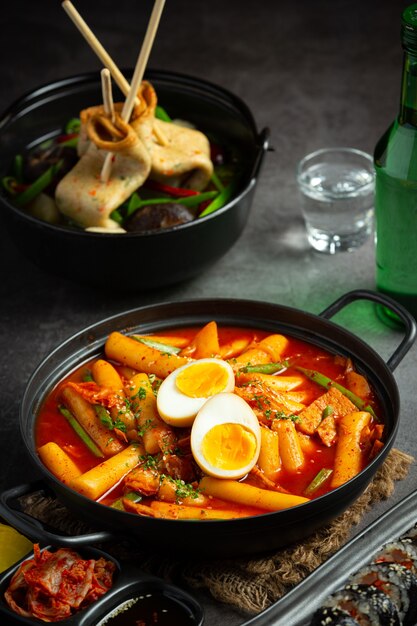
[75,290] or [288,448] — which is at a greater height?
[288,448]

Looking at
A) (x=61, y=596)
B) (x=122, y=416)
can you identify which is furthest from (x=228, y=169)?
(x=61, y=596)

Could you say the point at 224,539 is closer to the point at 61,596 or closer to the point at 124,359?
the point at 61,596

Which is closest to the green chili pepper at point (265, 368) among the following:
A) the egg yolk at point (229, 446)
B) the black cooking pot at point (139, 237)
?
the egg yolk at point (229, 446)

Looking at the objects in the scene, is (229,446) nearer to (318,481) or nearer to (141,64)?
(318,481)

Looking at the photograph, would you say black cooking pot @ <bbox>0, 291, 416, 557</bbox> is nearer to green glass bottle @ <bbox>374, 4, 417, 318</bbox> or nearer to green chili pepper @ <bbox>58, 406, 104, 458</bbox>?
green chili pepper @ <bbox>58, 406, 104, 458</bbox>

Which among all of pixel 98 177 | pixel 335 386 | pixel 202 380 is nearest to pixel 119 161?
pixel 98 177

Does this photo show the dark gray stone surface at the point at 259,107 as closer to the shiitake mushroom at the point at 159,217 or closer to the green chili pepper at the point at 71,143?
the shiitake mushroom at the point at 159,217
